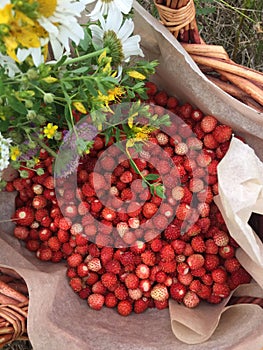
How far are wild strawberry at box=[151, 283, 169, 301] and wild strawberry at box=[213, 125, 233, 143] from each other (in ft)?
0.90

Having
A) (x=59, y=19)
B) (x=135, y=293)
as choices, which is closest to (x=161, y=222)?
(x=135, y=293)

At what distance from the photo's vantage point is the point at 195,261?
39.5 inches

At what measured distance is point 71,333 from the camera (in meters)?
0.93

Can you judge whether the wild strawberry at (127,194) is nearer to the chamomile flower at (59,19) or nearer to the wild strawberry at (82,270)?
the wild strawberry at (82,270)

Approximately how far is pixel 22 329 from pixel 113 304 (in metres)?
0.16

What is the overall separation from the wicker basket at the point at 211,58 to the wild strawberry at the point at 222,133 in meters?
0.06

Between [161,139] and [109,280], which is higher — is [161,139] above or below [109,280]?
above

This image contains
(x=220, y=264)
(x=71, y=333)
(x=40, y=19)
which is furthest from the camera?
(x=220, y=264)

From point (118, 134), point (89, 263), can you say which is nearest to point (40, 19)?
point (118, 134)

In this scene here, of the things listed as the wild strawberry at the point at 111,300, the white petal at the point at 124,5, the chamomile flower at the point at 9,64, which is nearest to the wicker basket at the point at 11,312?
the wild strawberry at the point at 111,300

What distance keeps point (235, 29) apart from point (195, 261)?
2.05 ft

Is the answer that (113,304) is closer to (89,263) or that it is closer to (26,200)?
(89,263)

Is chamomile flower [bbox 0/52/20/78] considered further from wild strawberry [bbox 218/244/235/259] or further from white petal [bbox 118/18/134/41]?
A: wild strawberry [bbox 218/244/235/259]

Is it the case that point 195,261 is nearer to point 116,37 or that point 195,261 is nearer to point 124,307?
point 124,307
